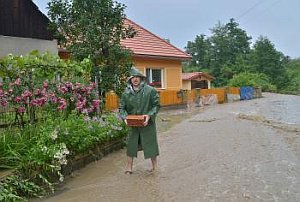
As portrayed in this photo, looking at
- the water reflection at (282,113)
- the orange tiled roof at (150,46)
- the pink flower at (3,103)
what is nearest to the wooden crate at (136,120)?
the pink flower at (3,103)

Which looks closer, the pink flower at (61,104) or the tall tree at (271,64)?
the pink flower at (61,104)

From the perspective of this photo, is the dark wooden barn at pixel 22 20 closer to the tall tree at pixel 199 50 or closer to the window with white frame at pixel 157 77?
the window with white frame at pixel 157 77

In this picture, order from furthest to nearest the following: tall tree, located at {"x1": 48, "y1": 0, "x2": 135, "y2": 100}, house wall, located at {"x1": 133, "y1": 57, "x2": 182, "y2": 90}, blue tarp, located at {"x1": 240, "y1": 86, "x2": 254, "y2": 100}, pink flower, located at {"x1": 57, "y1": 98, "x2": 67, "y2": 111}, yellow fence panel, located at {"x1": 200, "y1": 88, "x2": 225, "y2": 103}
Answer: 1. blue tarp, located at {"x1": 240, "y1": 86, "x2": 254, "y2": 100}
2. yellow fence panel, located at {"x1": 200, "y1": 88, "x2": 225, "y2": 103}
3. house wall, located at {"x1": 133, "y1": 57, "x2": 182, "y2": 90}
4. tall tree, located at {"x1": 48, "y1": 0, "x2": 135, "y2": 100}
5. pink flower, located at {"x1": 57, "y1": 98, "x2": 67, "y2": 111}

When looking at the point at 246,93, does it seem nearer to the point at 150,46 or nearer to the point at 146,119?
the point at 150,46

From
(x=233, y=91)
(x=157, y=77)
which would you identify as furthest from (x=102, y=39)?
(x=233, y=91)

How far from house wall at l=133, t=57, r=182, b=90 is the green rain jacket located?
17.1m

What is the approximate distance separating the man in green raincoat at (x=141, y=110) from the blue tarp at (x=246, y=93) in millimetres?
31793

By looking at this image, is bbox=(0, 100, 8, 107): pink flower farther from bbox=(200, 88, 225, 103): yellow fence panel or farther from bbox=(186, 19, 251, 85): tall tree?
bbox=(186, 19, 251, 85): tall tree

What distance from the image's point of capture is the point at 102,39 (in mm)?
12477

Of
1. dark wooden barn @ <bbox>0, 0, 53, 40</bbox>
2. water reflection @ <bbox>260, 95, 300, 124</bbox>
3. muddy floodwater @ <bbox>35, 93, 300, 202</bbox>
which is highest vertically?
dark wooden barn @ <bbox>0, 0, 53, 40</bbox>

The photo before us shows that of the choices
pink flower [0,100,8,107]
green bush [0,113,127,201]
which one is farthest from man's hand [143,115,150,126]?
pink flower [0,100,8,107]

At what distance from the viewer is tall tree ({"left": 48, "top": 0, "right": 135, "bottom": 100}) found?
1247cm

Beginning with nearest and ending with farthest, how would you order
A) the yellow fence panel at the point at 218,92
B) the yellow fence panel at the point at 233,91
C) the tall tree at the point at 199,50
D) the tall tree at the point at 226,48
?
the yellow fence panel at the point at 218,92
the yellow fence panel at the point at 233,91
the tall tree at the point at 226,48
the tall tree at the point at 199,50

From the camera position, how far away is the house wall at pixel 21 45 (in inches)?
609
